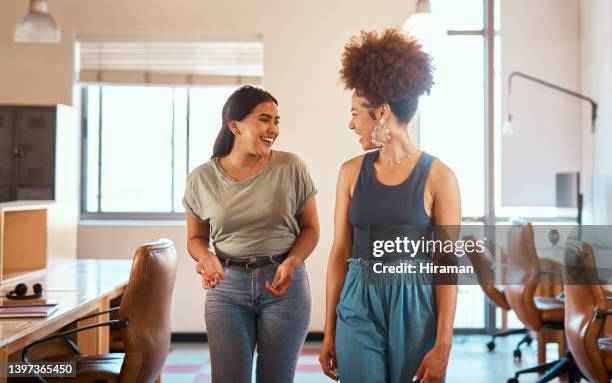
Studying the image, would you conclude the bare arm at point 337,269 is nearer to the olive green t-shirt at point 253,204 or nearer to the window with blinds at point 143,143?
the olive green t-shirt at point 253,204

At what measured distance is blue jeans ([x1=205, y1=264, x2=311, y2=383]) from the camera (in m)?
2.29

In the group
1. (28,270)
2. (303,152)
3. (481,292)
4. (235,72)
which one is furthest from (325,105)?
(28,270)

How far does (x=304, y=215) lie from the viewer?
8.17 feet

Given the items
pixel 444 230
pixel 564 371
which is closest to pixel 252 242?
pixel 444 230

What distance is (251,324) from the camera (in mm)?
2334

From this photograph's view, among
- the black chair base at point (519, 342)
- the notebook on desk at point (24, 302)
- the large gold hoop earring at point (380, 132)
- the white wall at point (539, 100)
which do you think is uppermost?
the white wall at point (539, 100)

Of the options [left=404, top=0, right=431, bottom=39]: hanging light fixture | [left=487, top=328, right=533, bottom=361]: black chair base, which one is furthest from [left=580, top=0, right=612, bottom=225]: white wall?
[left=404, top=0, right=431, bottom=39]: hanging light fixture

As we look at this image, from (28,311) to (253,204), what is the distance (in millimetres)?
958

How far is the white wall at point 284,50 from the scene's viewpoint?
18.2 feet

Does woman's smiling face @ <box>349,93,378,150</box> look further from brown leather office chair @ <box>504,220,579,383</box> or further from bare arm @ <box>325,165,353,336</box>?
brown leather office chair @ <box>504,220,579,383</box>

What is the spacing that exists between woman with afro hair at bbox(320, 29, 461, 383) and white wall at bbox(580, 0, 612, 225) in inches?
157

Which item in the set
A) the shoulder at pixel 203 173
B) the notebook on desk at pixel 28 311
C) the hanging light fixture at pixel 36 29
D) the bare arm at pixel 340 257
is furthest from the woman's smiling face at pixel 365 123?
the hanging light fixture at pixel 36 29

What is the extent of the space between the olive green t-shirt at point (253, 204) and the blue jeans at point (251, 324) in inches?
3.7

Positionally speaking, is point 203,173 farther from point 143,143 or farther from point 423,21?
point 143,143
